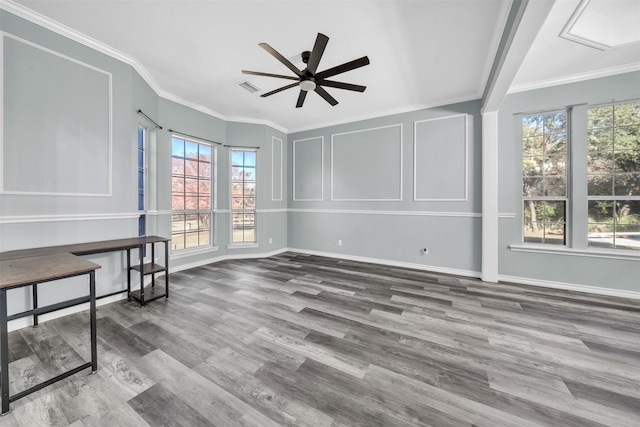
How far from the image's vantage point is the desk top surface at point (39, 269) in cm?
134

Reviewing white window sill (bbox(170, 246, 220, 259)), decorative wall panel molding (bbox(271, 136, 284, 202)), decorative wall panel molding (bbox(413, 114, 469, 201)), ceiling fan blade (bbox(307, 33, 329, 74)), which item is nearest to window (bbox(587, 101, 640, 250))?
decorative wall panel molding (bbox(413, 114, 469, 201))

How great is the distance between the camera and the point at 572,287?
3.13 meters

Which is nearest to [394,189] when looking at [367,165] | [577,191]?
[367,165]

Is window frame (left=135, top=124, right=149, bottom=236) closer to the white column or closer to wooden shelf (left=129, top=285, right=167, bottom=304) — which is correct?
wooden shelf (left=129, top=285, right=167, bottom=304)

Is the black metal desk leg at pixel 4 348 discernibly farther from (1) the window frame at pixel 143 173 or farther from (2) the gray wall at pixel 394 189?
(2) the gray wall at pixel 394 189

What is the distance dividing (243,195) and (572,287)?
5609 mm

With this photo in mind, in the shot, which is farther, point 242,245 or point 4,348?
point 242,245

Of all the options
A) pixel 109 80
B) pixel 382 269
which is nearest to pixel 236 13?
pixel 109 80

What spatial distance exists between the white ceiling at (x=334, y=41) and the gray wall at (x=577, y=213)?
18cm

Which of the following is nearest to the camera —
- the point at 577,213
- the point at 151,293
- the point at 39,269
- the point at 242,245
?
the point at 39,269

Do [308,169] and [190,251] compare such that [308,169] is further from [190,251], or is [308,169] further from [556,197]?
[556,197]

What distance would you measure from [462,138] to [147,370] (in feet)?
15.7

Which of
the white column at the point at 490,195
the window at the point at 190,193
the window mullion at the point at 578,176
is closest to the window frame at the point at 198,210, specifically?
the window at the point at 190,193

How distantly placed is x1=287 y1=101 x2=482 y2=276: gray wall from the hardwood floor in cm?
131
